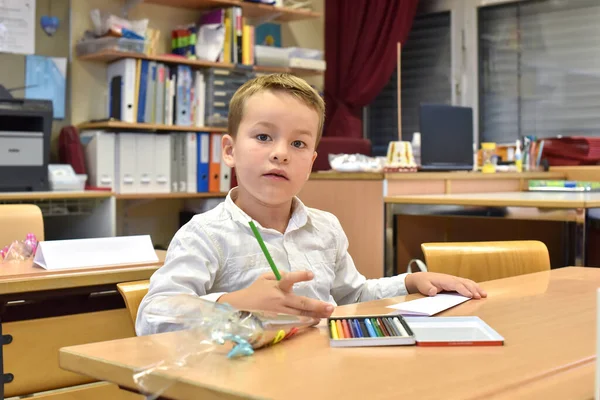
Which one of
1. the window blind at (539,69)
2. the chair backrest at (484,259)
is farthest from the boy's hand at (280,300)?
the window blind at (539,69)

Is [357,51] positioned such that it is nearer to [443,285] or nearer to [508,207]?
[508,207]

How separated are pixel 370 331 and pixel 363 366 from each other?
0.14 m

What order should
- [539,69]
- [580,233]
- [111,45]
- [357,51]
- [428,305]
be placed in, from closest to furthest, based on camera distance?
[428,305] < [580,233] < [111,45] < [539,69] < [357,51]

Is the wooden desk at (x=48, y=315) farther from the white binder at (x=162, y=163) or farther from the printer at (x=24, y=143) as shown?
the white binder at (x=162, y=163)

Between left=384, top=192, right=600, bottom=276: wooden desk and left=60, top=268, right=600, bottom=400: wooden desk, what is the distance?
5.26 feet

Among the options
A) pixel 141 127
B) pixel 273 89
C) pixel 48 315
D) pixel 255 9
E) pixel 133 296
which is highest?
pixel 255 9

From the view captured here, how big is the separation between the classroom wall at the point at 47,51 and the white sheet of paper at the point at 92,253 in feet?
7.99

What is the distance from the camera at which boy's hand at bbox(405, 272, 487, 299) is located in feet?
4.15

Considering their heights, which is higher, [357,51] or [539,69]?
[357,51]

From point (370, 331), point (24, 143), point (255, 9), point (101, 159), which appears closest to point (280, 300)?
point (370, 331)

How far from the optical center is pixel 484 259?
5.80 feet

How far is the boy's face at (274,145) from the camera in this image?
4.32ft

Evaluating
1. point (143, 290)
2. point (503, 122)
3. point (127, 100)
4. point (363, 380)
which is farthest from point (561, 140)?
point (363, 380)

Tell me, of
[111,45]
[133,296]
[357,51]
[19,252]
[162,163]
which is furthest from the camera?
[357,51]
